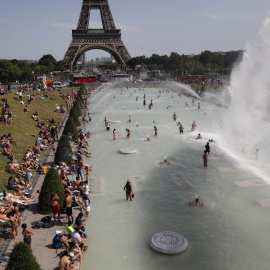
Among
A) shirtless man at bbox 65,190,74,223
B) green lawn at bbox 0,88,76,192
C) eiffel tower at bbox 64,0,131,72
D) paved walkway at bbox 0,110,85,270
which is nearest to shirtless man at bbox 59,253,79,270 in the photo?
paved walkway at bbox 0,110,85,270

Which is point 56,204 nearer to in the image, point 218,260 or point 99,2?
point 218,260

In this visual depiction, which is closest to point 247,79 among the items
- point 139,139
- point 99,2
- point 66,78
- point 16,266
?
point 139,139

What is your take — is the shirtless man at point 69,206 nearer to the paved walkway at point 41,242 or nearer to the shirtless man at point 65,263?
the paved walkway at point 41,242

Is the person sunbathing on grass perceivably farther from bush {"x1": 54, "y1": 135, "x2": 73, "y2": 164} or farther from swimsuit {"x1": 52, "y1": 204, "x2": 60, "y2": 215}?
swimsuit {"x1": 52, "y1": 204, "x2": 60, "y2": 215}

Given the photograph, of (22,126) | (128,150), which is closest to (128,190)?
(128,150)

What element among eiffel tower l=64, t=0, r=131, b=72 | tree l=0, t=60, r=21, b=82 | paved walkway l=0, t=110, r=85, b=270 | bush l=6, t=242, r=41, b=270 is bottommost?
paved walkway l=0, t=110, r=85, b=270
